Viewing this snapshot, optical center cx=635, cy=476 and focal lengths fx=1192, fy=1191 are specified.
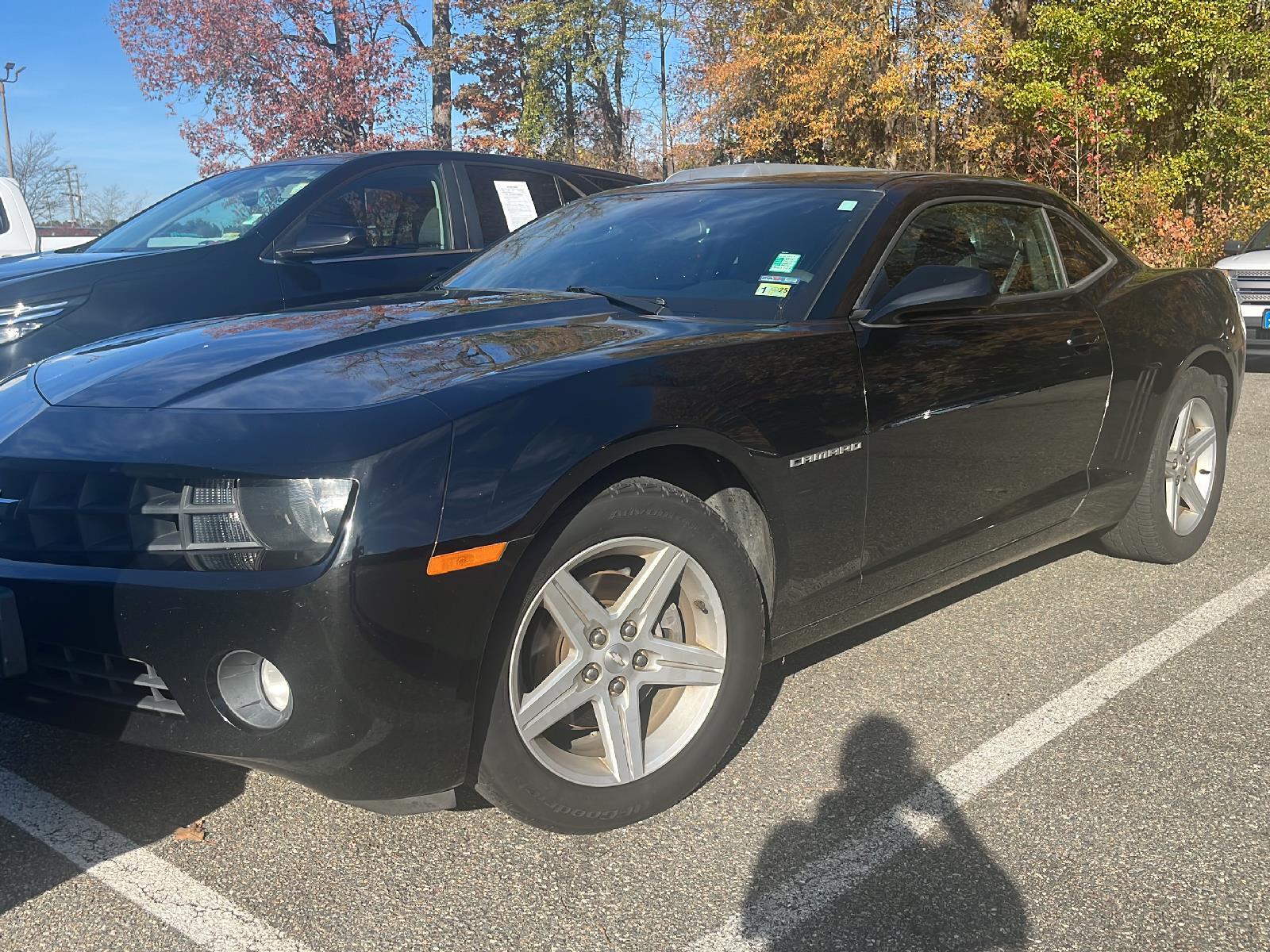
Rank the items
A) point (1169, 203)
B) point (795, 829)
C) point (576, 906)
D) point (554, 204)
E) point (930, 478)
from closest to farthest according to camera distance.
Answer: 1. point (576, 906)
2. point (795, 829)
3. point (930, 478)
4. point (554, 204)
5. point (1169, 203)

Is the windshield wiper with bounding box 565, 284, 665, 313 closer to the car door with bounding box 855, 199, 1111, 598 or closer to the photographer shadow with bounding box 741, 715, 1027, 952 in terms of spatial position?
the car door with bounding box 855, 199, 1111, 598

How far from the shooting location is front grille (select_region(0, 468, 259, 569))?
2.22 metres

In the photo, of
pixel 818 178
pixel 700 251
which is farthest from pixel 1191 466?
pixel 700 251

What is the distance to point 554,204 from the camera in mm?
6918

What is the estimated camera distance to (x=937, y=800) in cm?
273

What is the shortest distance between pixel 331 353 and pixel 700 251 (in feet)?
4.24

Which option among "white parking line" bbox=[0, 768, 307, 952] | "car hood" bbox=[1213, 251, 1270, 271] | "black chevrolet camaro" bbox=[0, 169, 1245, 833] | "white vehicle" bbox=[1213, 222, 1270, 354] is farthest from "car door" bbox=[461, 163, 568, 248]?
"car hood" bbox=[1213, 251, 1270, 271]

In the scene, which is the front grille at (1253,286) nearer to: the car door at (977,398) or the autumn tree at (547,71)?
the car door at (977,398)

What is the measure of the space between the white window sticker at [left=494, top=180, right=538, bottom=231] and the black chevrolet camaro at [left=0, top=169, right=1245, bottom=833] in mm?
2849

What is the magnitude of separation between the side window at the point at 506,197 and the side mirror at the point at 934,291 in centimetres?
355

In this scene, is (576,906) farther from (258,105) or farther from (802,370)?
(258,105)

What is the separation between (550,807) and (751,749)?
73 centimetres

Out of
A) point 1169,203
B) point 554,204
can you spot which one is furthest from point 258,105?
point 554,204

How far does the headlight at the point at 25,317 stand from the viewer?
4918 millimetres
